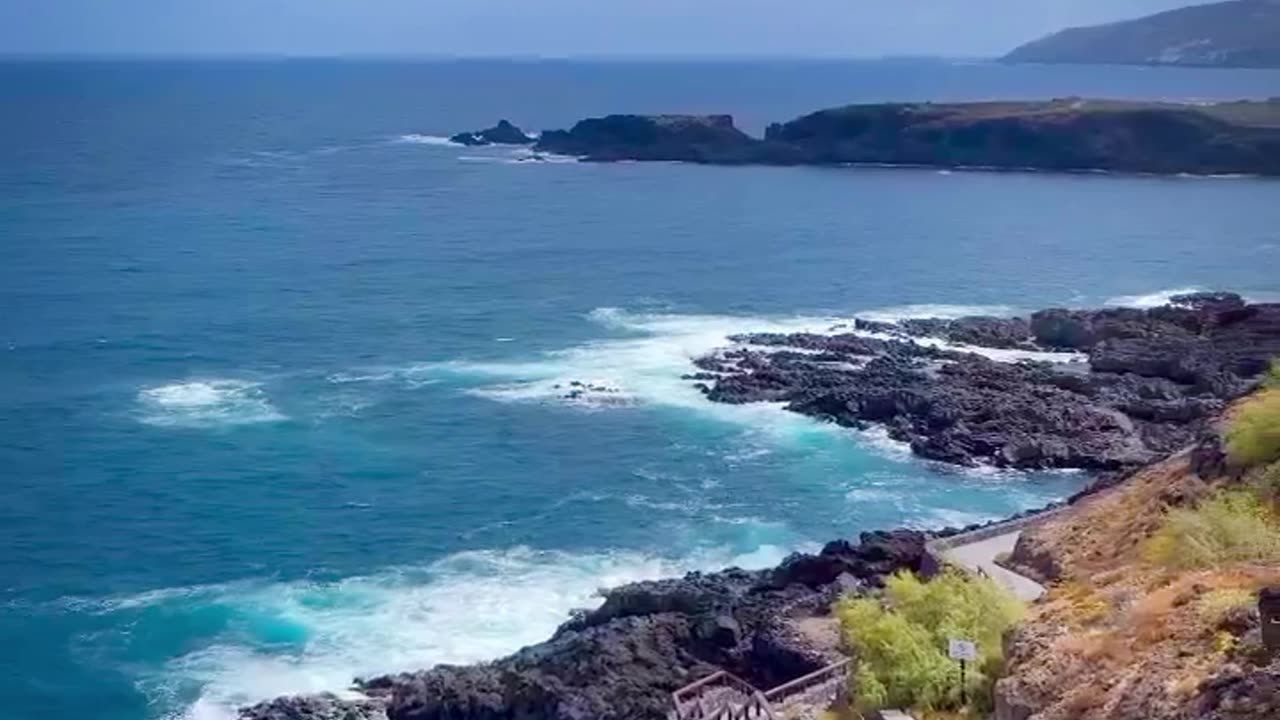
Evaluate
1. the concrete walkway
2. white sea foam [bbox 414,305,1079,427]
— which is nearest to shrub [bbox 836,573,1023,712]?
Answer: the concrete walkway

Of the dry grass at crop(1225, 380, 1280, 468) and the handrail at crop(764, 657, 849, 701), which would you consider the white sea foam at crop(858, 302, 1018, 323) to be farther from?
the dry grass at crop(1225, 380, 1280, 468)

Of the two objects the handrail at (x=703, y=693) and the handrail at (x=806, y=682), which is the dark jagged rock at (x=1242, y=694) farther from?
the handrail at (x=703, y=693)

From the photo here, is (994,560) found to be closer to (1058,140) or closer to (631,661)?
(631,661)

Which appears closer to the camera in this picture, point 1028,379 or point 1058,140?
point 1028,379

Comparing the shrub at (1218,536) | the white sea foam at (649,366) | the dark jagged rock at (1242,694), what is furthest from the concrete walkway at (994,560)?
the white sea foam at (649,366)

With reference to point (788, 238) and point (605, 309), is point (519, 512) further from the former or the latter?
point (788, 238)

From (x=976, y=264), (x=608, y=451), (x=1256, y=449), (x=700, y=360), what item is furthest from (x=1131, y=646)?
(x=976, y=264)

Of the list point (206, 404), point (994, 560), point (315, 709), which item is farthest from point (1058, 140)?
point (315, 709)
